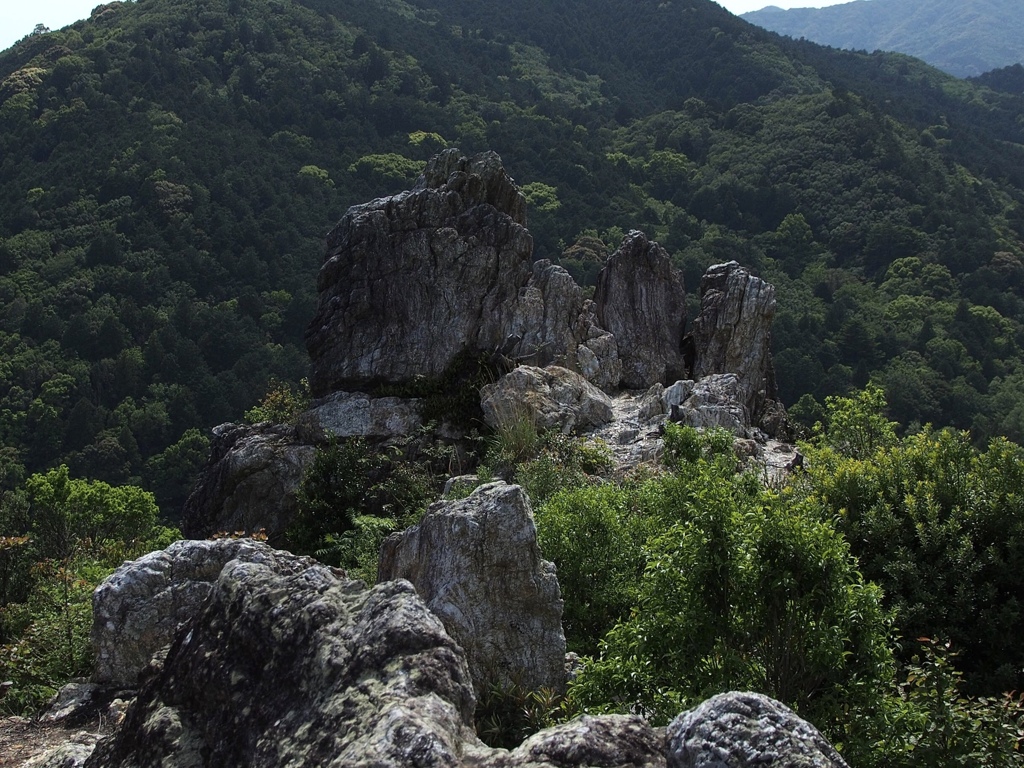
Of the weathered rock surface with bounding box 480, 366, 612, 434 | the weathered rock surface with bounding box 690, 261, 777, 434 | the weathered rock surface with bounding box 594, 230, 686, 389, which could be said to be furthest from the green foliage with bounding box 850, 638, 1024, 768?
the weathered rock surface with bounding box 690, 261, 777, 434

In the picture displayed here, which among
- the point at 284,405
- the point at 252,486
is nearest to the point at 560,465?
the point at 252,486

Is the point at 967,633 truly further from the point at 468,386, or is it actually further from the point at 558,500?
the point at 468,386

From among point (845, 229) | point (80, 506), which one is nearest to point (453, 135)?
point (845, 229)

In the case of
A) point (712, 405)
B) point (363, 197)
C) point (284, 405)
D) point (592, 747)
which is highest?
point (592, 747)

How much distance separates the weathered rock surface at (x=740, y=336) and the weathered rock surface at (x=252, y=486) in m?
7.36

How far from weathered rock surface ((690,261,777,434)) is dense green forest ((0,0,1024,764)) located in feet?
6.87

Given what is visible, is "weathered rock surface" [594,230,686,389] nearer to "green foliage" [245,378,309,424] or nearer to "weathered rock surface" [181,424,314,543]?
"green foliage" [245,378,309,424]

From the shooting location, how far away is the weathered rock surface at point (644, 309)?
803 inches

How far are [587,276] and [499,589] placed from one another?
64380mm

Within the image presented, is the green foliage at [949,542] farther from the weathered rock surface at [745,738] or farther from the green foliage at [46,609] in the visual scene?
the green foliage at [46,609]

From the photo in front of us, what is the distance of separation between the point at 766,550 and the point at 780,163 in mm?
93324

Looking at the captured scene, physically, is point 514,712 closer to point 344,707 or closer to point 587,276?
point 344,707

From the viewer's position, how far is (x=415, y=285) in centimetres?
1841

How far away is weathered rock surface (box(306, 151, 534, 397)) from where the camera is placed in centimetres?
1772
